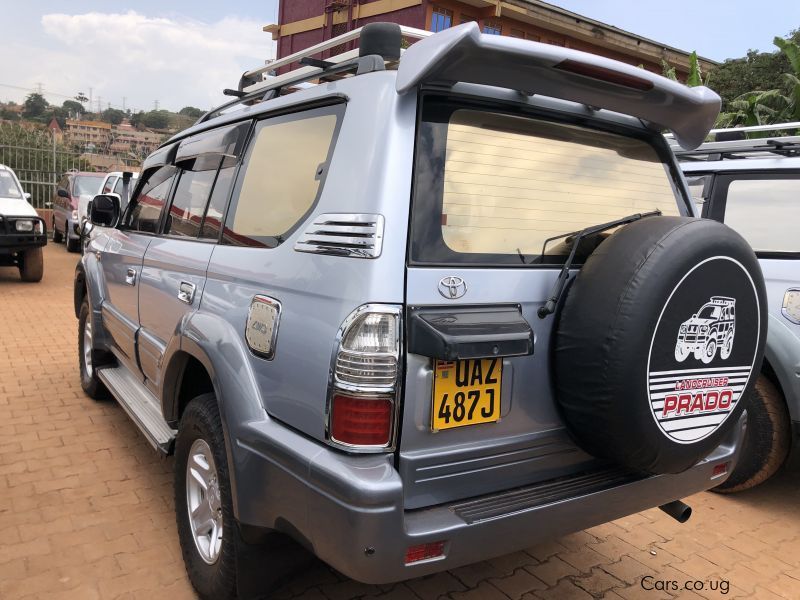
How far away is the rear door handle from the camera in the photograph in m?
2.63

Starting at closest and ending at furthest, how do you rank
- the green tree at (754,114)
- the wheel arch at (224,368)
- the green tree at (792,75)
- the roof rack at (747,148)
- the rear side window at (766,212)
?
1. the wheel arch at (224,368)
2. the rear side window at (766,212)
3. the roof rack at (747,148)
4. the green tree at (792,75)
5. the green tree at (754,114)

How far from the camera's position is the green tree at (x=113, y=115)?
34438 mm

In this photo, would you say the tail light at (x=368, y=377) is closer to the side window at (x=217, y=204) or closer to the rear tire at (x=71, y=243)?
the side window at (x=217, y=204)

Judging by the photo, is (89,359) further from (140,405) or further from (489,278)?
(489,278)

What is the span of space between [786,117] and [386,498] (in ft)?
39.3

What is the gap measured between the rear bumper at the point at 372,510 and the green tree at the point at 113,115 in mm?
36934

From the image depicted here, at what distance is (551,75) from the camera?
2.08 metres

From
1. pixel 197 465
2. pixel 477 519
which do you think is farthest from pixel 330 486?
pixel 197 465

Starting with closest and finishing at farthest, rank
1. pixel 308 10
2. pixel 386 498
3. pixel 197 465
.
Answer: pixel 386 498 → pixel 197 465 → pixel 308 10

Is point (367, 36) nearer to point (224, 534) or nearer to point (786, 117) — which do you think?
point (224, 534)

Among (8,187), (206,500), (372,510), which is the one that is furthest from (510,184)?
(8,187)

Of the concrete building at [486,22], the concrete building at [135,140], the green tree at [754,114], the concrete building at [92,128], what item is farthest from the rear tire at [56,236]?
the green tree at [754,114]

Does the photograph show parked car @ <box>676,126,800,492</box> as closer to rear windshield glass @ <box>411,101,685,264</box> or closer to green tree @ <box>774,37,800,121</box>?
rear windshield glass @ <box>411,101,685,264</box>

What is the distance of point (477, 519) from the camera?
1.86 meters
